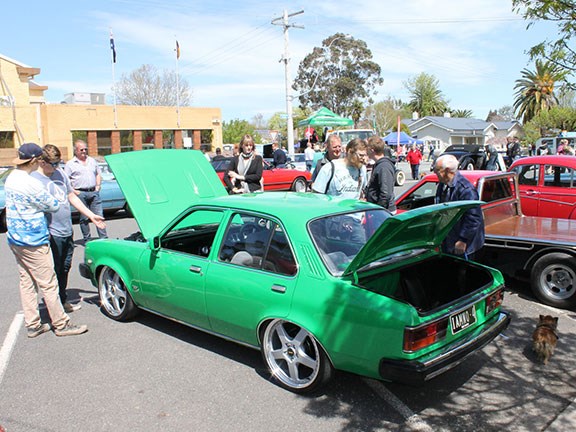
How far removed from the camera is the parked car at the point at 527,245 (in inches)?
215

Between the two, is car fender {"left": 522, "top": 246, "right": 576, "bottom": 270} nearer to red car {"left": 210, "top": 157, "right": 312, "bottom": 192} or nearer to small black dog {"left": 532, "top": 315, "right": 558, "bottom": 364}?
small black dog {"left": 532, "top": 315, "right": 558, "bottom": 364}

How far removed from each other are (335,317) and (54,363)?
8.68 feet

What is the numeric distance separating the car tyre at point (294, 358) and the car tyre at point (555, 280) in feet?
10.4

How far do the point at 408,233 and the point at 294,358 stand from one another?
1.25 metres

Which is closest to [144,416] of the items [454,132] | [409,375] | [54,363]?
[54,363]

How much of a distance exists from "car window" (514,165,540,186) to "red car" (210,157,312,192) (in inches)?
299

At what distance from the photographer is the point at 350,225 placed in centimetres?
410

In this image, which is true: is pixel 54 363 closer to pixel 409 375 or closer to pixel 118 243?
pixel 118 243

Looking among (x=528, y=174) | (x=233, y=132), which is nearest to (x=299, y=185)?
(x=528, y=174)

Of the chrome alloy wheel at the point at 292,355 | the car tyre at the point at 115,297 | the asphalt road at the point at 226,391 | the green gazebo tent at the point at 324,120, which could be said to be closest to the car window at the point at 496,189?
the asphalt road at the point at 226,391

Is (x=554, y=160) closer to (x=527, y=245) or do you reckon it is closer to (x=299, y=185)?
(x=527, y=245)

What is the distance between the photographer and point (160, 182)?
5684mm

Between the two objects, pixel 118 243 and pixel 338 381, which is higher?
pixel 118 243

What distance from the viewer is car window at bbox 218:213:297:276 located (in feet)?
12.6
